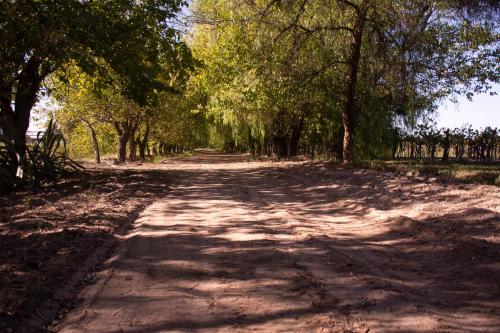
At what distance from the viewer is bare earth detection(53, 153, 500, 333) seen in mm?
3701

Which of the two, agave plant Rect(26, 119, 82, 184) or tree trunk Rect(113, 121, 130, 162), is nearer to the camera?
agave plant Rect(26, 119, 82, 184)

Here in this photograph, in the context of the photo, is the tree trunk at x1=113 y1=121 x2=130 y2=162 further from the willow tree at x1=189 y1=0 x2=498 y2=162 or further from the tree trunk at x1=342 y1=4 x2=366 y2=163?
the tree trunk at x1=342 y1=4 x2=366 y2=163

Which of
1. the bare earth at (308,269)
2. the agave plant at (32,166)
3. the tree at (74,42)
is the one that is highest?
the tree at (74,42)

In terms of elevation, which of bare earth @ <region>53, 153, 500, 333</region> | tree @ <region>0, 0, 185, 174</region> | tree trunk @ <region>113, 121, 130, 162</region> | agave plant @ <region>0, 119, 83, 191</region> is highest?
tree @ <region>0, 0, 185, 174</region>

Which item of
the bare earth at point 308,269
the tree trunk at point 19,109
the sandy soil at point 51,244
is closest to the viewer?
the bare earth at point 308,269

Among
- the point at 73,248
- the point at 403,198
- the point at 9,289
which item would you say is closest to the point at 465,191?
the point at 403,198

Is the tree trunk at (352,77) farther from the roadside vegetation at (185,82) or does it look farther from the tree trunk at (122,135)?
the tree trunk at (122,135)

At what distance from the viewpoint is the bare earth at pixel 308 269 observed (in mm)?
3701

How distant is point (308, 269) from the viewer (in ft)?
16.4

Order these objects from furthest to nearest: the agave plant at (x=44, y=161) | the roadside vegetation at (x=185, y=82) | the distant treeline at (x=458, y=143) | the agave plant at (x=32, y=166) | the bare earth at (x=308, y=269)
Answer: the distant treeline at (x=458, y=143) < the agave plant at (x=44, y=161) < the agave plant at (x=32, y=166) < the roadside vegetation at (x=185, y=82) < the bare earth at (x=308, y=269)

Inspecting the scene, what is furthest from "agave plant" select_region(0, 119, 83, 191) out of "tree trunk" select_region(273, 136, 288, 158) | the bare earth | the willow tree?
"tree trunk" select_region(273, 136, 288, 158)

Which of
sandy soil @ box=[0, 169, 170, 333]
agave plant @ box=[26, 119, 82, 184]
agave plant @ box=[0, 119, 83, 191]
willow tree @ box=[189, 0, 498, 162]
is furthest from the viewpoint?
willow tree @ box=[189, 0, 498, 162]

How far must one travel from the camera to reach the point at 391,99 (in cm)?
1912

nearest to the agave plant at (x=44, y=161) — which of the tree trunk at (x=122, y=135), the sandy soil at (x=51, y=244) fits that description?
the sandy soil at (x=51, y=244)
